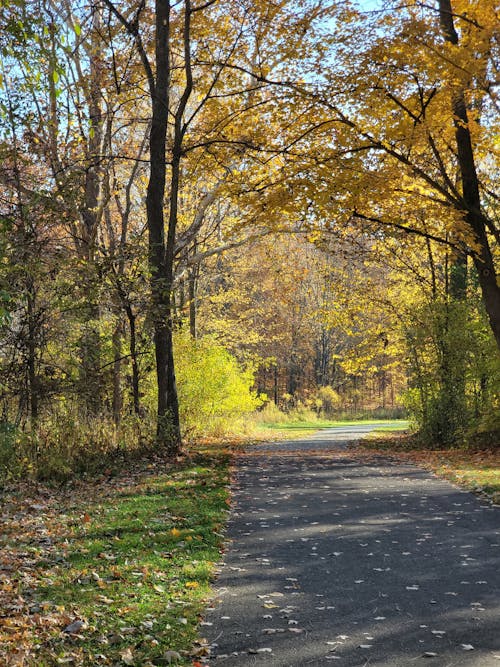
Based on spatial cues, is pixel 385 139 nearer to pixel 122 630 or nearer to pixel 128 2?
pixel 128 2

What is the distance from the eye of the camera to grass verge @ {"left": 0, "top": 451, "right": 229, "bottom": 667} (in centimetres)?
409

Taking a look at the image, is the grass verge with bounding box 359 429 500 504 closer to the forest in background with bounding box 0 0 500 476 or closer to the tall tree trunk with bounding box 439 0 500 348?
the forest in background with bounding box 0 0 500 476

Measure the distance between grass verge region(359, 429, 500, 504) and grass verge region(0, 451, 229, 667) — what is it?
3861 mm

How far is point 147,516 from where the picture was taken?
774cm

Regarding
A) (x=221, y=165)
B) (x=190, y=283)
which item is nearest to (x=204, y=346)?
(x=190, y=283)

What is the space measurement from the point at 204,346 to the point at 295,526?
44.0ft

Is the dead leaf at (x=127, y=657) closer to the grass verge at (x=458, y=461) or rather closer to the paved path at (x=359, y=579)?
the paved path at (x=359, y=579)

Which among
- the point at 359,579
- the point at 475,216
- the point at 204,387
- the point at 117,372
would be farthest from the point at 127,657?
the point at 204,387

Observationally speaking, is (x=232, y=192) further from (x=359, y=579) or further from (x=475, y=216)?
(x=359, y=579)

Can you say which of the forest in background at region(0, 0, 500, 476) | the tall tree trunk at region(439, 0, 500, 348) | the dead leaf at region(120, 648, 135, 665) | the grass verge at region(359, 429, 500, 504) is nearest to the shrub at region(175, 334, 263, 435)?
the forest in background at region(0, 0, 500, 476)

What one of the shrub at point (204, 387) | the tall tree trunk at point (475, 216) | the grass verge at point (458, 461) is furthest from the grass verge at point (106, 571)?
the shrub at point (204, 387)

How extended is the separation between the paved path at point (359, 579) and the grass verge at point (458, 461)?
1.57 ft

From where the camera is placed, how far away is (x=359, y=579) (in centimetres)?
555

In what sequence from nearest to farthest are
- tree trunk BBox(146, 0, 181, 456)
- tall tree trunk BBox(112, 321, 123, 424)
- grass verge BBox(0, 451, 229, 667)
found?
grass verge BBox(0, 451, 229, 667) → tree trunk BBox(146, 0, 181, 456) → tall tree trunk BBox(112, 321, 123, 424)
